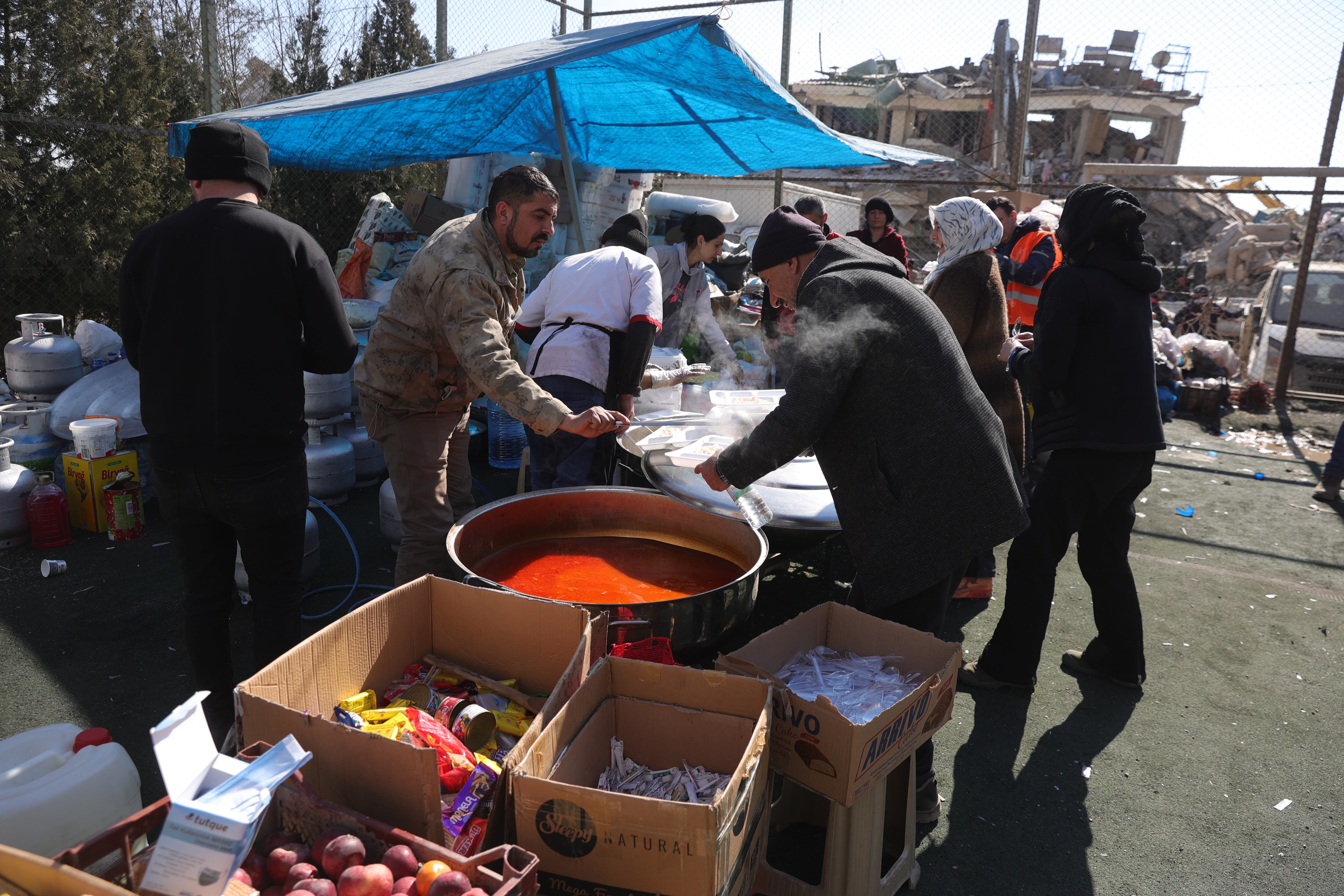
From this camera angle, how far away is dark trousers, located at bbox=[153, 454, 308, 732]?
8.34ft

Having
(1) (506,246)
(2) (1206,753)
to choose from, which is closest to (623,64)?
(1) (506,246)

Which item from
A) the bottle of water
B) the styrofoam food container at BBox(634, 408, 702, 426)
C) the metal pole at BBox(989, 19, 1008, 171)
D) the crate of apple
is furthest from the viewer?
the metal pole at BBox(989, 19, 1008, 171)

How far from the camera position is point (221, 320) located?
242 cm

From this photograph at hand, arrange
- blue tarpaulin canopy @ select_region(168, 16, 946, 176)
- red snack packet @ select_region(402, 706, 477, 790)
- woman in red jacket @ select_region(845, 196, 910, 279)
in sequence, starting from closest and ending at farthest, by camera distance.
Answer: red snack packet @ select_region(402, 706, 477, 790) < blue tarpaulin canopy @ select_region(168, 16, 946, 176) < woman in red jacket @ select_region(845, 196, 910, 279)

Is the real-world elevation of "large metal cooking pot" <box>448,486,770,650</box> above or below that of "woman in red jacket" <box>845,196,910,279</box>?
below

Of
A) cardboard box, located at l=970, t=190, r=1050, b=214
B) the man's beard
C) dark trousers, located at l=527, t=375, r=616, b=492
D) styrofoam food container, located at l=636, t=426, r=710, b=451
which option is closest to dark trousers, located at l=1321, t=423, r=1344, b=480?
cardboard box, located at l=970, t=190, r=1050, b=214

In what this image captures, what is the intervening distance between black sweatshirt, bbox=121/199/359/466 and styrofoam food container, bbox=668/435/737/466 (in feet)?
4.71

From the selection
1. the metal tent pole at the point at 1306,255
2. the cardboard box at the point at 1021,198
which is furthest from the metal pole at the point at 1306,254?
the cardboard box at the point at 1021,198

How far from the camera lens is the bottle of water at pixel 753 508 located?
2742 millimetres

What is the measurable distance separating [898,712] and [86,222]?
797cm

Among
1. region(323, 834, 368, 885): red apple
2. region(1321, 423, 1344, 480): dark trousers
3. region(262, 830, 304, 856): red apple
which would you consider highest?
region(323, 834, 368, 885): red apple

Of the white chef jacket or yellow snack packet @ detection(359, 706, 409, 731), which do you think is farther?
the white chef jacket

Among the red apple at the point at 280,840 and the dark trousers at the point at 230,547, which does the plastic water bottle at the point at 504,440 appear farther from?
the red apple at the point at 280,840

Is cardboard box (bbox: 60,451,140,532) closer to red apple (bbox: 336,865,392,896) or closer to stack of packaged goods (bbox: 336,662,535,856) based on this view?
stack of packaged goods (bbox: 336,662,535,856)
